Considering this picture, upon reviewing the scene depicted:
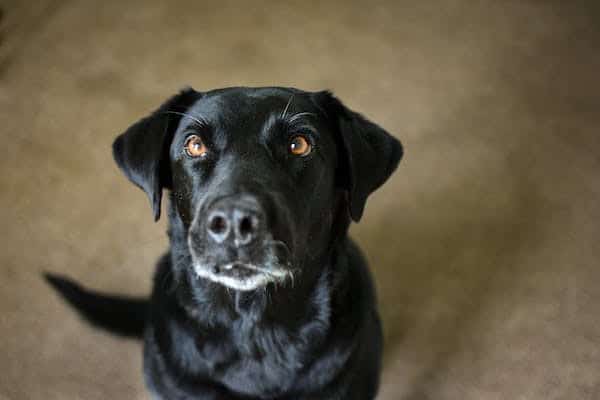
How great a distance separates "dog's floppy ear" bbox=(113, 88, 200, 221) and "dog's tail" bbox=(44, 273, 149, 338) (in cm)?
56

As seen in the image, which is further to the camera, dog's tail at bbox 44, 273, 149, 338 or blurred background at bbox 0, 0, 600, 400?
blurred background at bbox 0, 0, 600, 400

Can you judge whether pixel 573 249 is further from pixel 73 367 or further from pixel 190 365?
pixel 73 367

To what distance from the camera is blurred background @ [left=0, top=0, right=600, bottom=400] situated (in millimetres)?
2004

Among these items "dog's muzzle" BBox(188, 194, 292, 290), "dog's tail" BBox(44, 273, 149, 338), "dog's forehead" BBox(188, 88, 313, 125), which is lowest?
"dog's tail" BBox(44, 273, 149, 338)

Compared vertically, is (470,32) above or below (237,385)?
above

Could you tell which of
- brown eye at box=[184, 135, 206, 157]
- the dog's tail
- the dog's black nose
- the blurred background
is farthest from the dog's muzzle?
the blurred background

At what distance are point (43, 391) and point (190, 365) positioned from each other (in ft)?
2.41

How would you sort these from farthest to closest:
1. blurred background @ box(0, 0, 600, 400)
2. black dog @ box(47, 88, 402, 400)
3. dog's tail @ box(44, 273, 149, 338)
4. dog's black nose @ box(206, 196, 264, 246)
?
blurred background @ box(0, 0, 600, 400)
dog's tail @ box(44, 273, 149, 338)
black dog @ box(47, 88, 402, 400)
dog's black nose @ box(206, 196, 264, 246)

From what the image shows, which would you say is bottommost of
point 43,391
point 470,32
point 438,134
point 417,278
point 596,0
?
point 43,391

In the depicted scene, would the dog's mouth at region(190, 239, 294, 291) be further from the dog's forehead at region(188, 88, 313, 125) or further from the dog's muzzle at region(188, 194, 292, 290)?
the dog's forehead at region(188, 88, 313, 125)

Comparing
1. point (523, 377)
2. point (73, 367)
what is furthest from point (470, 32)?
point (73, 367)

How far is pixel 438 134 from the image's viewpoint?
258 cm

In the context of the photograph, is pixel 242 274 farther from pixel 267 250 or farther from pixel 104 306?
pixel 104 306

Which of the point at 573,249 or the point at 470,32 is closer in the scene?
the point at 573,249
